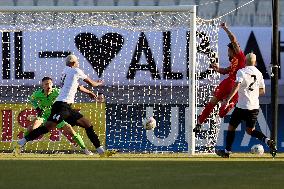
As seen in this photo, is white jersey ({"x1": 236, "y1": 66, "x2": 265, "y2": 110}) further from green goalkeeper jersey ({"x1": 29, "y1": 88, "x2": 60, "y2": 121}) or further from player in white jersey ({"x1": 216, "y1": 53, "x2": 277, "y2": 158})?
green goalkeeper jersey ({"x1": 29, "y1": 88, "x2": 60, "y2": 121})

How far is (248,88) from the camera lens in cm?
1500

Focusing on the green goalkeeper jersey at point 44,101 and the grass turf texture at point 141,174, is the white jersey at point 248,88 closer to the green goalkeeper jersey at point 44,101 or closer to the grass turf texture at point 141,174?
the grass turf texture at point 141,174

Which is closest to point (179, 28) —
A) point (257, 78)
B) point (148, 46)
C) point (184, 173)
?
point (148, 46)

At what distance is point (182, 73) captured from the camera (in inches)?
783

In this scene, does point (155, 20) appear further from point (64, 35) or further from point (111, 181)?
point (111, 181)

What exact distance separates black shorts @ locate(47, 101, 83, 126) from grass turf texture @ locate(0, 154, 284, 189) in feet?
5.81

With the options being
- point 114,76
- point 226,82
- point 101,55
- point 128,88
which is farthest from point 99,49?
point 226,82

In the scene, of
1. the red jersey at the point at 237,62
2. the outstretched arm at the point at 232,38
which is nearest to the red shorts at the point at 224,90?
the red jersey at the point at 237,62

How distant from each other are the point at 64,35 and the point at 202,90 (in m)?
3.21

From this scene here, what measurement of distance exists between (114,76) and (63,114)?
5.09 metres

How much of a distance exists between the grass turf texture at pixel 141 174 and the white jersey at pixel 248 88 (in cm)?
152

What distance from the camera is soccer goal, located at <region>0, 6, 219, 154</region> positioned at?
19.4 meters

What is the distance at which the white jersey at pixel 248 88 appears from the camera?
588 inches

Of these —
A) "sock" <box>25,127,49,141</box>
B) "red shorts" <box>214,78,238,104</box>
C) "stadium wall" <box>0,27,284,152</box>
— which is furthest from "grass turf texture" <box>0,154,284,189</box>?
"stadium wall" <box>0,27,284,152</box>
